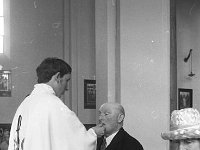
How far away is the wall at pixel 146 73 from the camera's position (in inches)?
308

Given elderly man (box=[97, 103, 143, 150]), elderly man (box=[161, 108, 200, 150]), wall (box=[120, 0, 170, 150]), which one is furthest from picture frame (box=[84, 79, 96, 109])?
elderly man (box=[161, 108, 200, 150])

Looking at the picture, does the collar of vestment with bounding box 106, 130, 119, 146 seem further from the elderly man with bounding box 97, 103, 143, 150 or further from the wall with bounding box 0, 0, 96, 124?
the wall with bounding box 0, 0, 96, 124

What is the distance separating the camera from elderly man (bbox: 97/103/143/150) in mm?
6297

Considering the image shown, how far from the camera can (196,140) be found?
3.50 m

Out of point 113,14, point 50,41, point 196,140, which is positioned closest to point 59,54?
point 50,41

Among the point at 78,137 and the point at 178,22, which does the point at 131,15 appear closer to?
the point at 78,137

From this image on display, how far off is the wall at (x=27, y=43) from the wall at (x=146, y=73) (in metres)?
3.85

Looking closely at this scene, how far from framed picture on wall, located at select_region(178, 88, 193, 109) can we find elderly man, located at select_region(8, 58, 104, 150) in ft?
24.9

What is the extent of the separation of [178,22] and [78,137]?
26.2ft

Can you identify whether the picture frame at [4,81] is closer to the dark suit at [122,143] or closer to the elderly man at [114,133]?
the elderly man at [114,133]

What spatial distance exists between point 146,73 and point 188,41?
5.85 m

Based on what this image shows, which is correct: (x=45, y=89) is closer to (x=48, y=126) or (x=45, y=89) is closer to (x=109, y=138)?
(x=48, y=126)

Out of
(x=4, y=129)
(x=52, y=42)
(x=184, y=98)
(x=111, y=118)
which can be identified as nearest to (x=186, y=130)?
(x=111, y=118)

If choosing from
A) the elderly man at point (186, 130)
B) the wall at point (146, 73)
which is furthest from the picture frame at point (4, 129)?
the elderly man at point (186, 130)
